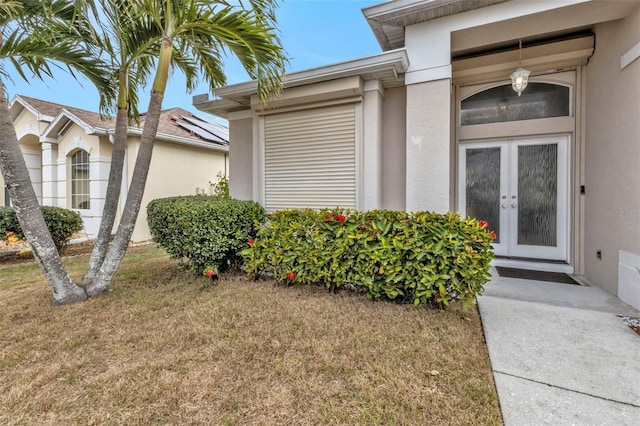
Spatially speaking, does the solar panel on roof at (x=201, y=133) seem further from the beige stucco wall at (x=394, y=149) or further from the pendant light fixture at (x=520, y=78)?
the pendant light fixture at (x=520, y=78)

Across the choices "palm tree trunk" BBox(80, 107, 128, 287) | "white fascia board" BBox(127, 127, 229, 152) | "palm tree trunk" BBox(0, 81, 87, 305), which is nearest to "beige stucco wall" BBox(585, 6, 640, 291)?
"palm tree trunk" BBox(80, 107, 128, 287)

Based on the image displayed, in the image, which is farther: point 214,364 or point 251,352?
point 251,352

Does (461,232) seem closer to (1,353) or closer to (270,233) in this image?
(270,233)

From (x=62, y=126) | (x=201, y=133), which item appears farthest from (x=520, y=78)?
(x=62, y=126)

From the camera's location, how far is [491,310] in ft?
13.1

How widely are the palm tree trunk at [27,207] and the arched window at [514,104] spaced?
7.26 meters

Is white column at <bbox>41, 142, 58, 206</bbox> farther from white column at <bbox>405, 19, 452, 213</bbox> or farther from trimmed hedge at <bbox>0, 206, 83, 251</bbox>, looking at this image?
white column at <bbox>405, 19, 452, 213</bbox>

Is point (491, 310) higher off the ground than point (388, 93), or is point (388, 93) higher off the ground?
point (388, 93)

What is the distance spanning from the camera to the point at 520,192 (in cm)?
587

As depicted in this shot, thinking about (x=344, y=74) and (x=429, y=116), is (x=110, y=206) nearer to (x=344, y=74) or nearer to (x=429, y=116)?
(x=344, y=74)

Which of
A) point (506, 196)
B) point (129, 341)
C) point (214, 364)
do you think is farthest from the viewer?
point (506, 196)

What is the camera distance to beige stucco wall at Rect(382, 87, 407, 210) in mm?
5375

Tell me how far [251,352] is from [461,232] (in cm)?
279

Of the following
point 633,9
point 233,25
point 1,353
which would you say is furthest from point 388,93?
point 1,353
